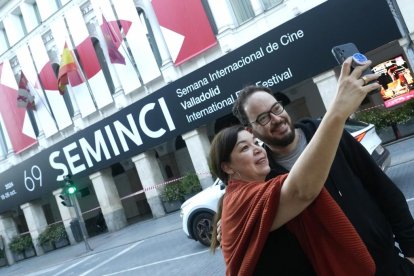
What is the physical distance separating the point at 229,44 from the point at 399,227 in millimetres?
13957

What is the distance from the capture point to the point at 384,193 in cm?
196

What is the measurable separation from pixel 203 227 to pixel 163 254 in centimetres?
216

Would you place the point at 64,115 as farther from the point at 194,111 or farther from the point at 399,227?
the point at 399,227

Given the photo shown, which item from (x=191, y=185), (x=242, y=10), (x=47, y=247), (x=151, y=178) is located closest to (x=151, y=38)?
(x=242, y=10)

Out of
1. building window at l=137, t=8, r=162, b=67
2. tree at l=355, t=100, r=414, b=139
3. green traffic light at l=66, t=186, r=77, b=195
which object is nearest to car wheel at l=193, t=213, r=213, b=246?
tree at l=355, t=100, r=414, b=139

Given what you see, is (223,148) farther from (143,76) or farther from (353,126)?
(143,76)

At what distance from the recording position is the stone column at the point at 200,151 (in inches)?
651

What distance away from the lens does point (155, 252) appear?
34.9 ft

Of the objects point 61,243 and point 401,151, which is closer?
point 401,151

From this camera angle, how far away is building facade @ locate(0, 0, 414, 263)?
13727mm

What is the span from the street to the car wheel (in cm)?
27

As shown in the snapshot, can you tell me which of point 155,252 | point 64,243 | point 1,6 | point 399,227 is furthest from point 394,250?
point 1,6

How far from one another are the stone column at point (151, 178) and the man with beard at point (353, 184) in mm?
16368

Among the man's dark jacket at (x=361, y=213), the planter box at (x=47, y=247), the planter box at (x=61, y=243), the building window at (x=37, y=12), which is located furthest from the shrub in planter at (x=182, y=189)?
the man's dark jacket at (x=361, y=213)
